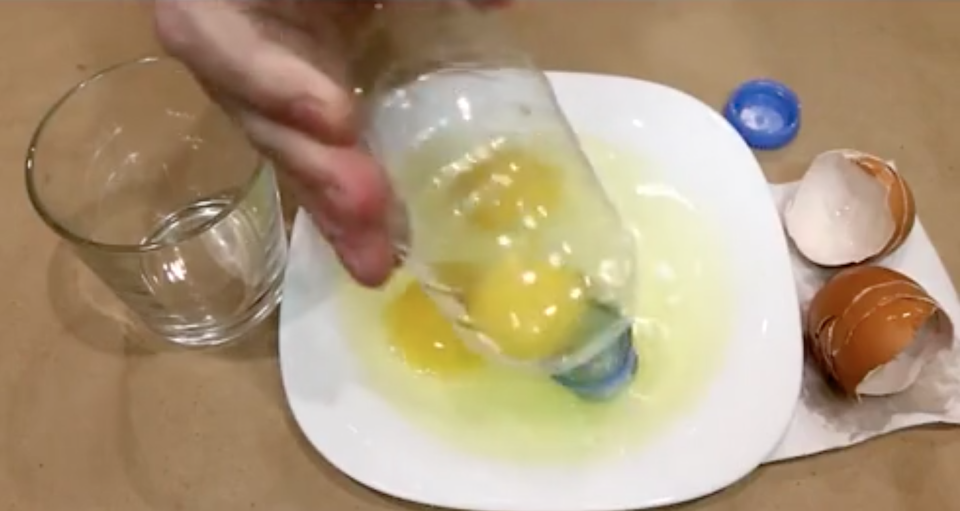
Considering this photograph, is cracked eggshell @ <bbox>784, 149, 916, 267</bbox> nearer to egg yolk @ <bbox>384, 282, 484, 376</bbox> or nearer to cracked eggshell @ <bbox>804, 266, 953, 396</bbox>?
cracked eggshell @ <bbox>804, 266, 953, 396</bbox>

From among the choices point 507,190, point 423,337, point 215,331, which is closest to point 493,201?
point 507,190

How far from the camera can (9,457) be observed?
0.72 meters

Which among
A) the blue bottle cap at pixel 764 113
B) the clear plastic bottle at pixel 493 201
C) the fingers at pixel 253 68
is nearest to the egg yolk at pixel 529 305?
the clear plastic bottle at pixel 493 201

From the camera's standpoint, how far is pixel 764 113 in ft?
2.72

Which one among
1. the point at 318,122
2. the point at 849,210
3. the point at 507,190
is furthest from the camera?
the point at 849,210

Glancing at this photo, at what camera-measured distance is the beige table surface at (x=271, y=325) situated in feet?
2.27

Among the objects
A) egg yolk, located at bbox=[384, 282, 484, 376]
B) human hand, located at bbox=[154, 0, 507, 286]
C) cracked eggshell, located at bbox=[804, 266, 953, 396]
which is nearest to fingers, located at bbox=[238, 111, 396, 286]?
human hand, located at bbox=[154, 0, 507, 286]

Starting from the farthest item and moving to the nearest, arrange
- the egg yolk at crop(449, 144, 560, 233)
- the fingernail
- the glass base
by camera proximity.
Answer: the glass base, the egg yolk at crop(449, 144, 560, 233), the fingernail

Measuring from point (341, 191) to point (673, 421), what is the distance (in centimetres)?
26

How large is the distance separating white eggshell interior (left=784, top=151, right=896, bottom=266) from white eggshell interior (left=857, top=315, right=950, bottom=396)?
0.21 ft

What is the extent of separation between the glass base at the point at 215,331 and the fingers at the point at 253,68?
0.22m

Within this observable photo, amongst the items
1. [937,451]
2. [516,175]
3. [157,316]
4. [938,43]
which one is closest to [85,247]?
[157,316]

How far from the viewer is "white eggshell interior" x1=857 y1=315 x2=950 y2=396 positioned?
68cm

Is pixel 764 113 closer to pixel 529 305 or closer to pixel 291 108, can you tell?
pixel 529 305
